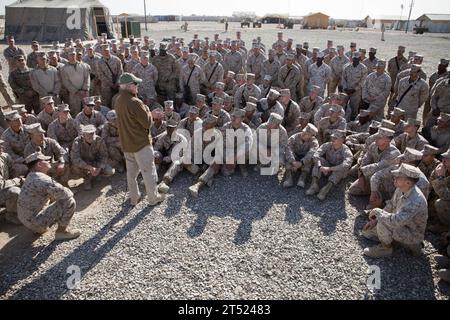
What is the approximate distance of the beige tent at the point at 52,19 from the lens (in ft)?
85.9

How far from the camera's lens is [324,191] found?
7336mm

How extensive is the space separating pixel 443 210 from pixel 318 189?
7.91 ft

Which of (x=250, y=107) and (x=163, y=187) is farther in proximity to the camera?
(x=250, y=107)

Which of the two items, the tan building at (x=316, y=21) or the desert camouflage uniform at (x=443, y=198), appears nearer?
the desert camouflage uniform at (x=443, y=198)

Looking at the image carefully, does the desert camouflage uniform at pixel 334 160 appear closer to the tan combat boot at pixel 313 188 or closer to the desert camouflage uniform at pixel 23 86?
the tan combat boot at pixel 313 188

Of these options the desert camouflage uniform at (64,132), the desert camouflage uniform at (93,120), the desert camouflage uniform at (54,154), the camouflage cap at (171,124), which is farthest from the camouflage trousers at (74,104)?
the camouflage cap at (171,124)

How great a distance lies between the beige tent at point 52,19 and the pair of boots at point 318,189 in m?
25.1

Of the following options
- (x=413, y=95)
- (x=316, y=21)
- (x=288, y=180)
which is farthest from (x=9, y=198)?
(x=316, y=21)

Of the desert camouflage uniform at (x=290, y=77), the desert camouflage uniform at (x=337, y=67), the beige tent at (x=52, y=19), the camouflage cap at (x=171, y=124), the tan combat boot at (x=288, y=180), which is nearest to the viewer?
the tan combat boot at (x=288, y=180)

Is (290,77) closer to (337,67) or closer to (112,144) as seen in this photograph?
(337,67)

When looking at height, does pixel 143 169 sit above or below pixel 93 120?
below

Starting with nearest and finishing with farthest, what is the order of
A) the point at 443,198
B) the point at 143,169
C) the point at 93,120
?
the point at 443,198
the point at 143,169
the point at 93,120

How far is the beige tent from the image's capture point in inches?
1030
